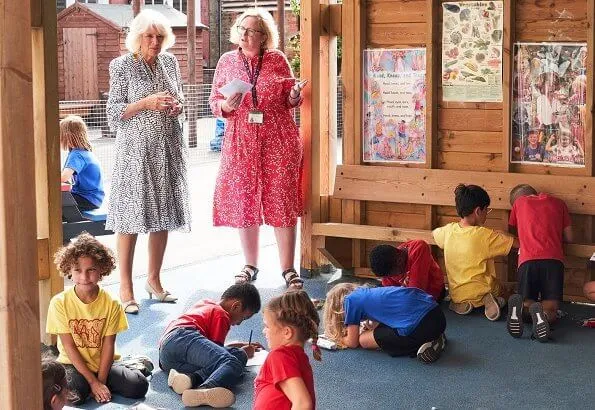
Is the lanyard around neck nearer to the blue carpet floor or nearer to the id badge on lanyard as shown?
the id badge on lanyard

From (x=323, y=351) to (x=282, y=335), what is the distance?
7.11 feet

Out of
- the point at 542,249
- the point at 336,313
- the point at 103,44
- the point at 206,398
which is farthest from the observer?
the point at 103,44

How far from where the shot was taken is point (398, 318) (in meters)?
6.21

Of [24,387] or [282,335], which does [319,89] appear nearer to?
[282,335]

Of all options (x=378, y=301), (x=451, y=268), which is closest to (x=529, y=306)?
(x=451, y=268)

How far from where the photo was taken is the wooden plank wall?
740 centimetres

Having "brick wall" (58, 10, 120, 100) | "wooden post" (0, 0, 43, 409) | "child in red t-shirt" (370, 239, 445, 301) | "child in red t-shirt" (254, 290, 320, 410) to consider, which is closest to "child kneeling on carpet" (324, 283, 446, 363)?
"child in red t-shirt" (370, 239, 445, 301)

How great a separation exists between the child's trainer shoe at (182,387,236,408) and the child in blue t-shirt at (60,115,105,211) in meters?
3.29

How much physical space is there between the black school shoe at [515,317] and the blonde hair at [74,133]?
3606 mm

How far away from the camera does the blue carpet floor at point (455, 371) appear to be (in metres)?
5.45

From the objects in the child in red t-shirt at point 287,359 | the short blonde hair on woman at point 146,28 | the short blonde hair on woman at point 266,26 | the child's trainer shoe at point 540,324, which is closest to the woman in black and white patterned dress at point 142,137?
the short blonde hair on woman at point 146,28

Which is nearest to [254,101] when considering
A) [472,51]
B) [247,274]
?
[247,274]

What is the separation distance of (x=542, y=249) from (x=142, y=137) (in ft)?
8.94

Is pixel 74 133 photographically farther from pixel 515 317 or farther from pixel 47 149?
pixel 515 317
